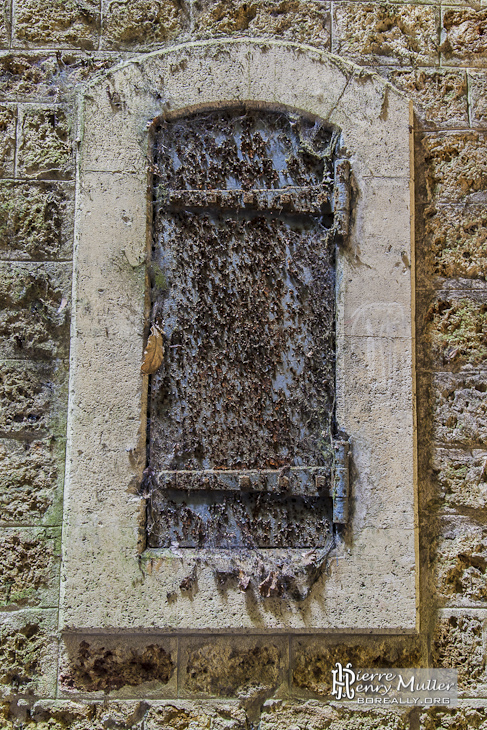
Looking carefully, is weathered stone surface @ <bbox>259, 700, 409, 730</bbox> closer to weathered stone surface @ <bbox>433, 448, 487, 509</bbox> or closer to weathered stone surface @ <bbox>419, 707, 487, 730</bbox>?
weathered stone surface @ <bbox>419, 707, 487, 730</bbox>

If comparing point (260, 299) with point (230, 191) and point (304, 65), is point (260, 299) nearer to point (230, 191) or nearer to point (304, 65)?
point (230, 191)

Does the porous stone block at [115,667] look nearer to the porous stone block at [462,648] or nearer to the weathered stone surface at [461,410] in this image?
the porous stone block at [462,648]

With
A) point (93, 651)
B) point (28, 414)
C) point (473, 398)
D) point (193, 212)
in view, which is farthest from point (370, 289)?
point (93, 651)

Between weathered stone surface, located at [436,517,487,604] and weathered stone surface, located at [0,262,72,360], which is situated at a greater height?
weathered stone surface, located at [0,262,72,360]

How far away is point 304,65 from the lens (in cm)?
221

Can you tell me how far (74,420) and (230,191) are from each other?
1086 mm

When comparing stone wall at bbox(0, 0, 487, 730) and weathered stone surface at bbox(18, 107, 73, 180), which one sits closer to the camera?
stone wall at bbox(0, 0, 487, 730)

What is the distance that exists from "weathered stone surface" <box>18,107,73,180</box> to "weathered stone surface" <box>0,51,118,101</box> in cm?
8

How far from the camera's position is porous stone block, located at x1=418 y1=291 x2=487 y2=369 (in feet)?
7.38

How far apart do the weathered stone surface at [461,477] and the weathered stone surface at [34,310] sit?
5.26 ft

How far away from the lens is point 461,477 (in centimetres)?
221

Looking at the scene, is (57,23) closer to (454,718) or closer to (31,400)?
(31,400)

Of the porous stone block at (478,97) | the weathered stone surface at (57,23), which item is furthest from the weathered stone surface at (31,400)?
the porous stone block at (478,97)

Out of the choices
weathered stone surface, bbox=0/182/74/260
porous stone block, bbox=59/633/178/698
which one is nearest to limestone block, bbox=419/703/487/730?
porous stone block, bbox=59/633/178/698
